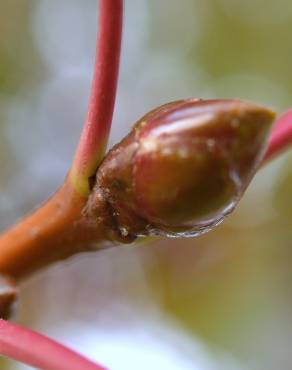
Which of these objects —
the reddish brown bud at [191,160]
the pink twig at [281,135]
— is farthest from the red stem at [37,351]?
the pink twig at [281,135]

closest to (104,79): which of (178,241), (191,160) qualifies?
(191,160)

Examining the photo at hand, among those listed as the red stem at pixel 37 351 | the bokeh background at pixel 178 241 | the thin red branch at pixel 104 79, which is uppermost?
the bokeh background at pixel 178 241

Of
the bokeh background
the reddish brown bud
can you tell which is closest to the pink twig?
the reddish brown bud

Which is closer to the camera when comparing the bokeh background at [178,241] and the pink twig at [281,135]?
the pink twig at [281,135]

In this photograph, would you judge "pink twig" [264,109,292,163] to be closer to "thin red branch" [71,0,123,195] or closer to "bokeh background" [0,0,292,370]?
"thin red branch" [71,0,123,195]

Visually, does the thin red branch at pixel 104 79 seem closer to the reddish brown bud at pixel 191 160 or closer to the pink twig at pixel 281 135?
the reddish brown bud at pixel 191 160

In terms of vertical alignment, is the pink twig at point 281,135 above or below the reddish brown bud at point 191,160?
above

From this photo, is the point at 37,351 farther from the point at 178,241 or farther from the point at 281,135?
the point at 178,241
